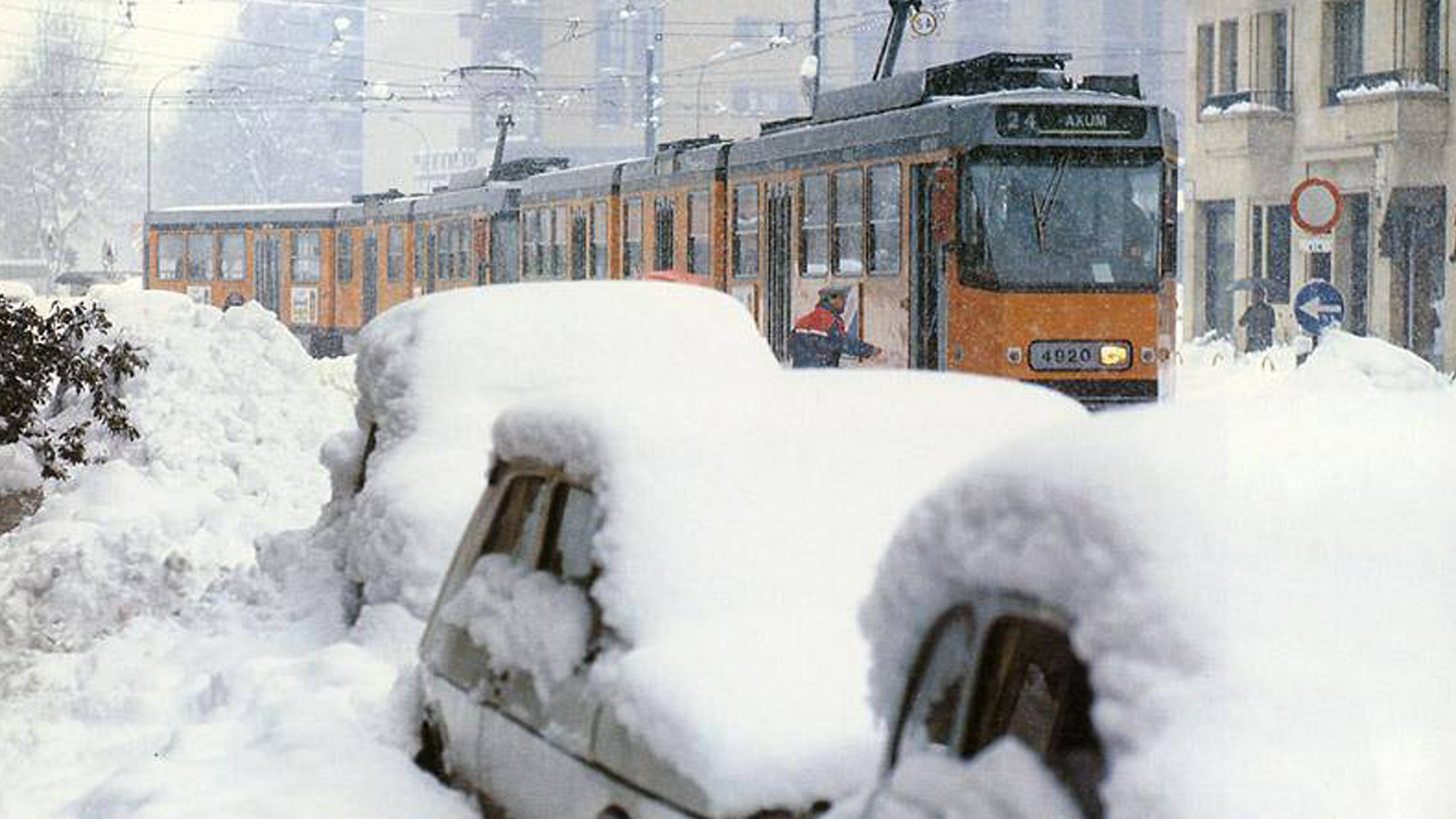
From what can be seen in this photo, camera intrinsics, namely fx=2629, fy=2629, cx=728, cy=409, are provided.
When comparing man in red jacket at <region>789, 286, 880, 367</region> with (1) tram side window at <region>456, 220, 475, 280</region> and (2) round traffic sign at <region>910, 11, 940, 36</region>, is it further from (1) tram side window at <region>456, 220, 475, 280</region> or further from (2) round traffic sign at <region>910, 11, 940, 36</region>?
(1) tram side window at <region>456, 220, 475, 280</region>

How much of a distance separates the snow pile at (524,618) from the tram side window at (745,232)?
17306 millimetres

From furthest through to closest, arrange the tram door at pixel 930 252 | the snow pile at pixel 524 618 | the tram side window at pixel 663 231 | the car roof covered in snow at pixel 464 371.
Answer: the tram side window at pixel 663 231 < the tram door at pixel 930 252 < the car roof covered in snow at pixel 464 371 < the snow pile at pixel 524 618

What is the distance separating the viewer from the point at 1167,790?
3.22m

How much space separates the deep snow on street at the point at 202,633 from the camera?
7.23 m

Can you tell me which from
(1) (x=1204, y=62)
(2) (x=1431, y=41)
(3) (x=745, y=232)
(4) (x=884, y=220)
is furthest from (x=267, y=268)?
(4) (x=884, y=220)

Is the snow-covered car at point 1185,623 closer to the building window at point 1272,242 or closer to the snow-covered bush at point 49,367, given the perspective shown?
the snow-covered bush at point 49,367

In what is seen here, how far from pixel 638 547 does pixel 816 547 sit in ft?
1.35

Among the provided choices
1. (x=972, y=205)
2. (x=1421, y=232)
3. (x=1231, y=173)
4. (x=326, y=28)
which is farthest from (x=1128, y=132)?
(x=326, y=28)

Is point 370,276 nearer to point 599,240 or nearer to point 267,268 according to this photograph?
point 267,268

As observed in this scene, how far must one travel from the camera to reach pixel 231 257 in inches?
1905

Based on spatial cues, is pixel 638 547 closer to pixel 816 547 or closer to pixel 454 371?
pixel 816 547

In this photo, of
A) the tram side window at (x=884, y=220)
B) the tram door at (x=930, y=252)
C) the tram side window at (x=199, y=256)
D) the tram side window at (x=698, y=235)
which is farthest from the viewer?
the tram side window at (x=199, y=256)

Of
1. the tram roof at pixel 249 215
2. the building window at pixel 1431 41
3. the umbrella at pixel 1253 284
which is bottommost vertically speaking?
the umbrella at pixel 1253 284

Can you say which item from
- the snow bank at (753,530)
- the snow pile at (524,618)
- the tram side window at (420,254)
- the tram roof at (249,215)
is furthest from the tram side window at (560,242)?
the snow bank at (753,530)
